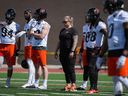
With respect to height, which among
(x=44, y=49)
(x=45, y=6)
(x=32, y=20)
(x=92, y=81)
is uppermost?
(x=45, y=6)

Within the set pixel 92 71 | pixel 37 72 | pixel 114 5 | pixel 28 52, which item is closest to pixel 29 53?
pixel 28 52

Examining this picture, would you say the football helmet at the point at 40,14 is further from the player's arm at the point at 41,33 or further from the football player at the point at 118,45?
the football player at the point at 118,45

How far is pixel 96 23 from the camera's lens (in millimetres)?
10430

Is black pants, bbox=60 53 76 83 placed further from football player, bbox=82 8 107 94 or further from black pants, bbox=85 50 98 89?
black pants, bbox=85 50 98 89

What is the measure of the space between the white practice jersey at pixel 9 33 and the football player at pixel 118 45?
4.68m

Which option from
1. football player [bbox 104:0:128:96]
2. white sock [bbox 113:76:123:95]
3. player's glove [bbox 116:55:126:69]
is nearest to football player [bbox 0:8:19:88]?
football player [bbox 104:0:128:96]

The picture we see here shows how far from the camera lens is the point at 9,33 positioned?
11.5 metres

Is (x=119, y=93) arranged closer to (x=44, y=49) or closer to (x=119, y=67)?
(x=119, y=67)

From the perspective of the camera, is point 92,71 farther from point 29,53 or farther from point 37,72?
point 29,53

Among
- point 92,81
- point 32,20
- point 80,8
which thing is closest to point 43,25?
point 32,20

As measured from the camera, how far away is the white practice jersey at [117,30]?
7039mm

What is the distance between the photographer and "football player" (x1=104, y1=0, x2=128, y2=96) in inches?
271

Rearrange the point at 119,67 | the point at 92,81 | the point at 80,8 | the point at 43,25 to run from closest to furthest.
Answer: the point at 119,67 < the point at 92,81 < the point at 43,25 < the point at 80,8

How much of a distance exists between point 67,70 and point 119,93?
151 inches
